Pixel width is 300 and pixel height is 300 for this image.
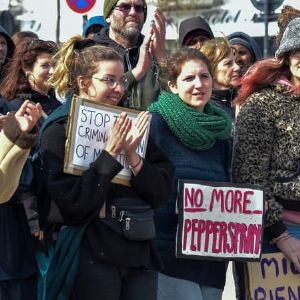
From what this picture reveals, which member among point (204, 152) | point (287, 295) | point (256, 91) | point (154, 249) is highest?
point (256, 91)

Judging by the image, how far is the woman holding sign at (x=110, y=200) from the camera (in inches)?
154

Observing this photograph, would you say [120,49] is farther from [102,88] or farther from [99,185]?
[99,185]

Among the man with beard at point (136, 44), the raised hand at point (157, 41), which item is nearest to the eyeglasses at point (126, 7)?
the man with beard at point (136, 44)

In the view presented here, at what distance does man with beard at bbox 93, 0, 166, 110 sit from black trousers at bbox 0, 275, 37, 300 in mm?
1051

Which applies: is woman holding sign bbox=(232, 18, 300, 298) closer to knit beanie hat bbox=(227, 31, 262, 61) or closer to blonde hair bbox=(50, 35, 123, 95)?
blonde hair bbox=(50, 35, 123, 95)

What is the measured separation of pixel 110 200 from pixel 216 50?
6.14ft

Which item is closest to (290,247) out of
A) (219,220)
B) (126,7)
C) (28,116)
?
(219,220)

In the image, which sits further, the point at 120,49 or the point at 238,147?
the point at 120,49

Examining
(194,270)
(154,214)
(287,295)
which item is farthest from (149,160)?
(287,295)

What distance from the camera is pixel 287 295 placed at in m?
4.54

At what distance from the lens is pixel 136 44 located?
18.1ft

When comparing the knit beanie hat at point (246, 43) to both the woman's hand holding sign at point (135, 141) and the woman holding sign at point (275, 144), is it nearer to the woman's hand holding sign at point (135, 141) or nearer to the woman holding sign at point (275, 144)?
the woman holding sign at point (275, 144)

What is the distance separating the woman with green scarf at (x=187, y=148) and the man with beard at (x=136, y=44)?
1.15 feet

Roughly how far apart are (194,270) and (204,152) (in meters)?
0.58
